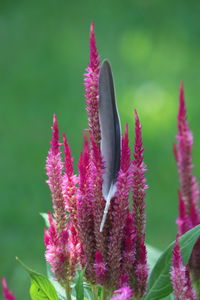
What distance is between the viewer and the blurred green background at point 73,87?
488 cm

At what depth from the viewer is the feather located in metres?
1.25

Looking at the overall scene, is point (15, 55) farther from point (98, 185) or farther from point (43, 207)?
point (98, 185)

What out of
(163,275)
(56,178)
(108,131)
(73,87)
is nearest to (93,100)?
(108,131)

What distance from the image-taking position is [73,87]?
6094 millimetres

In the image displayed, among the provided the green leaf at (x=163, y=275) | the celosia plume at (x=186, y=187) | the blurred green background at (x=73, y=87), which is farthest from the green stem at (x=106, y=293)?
the blurred green background at (x=73, y=87)

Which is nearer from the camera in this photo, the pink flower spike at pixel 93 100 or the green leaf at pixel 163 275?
the pink flower spike at pixel 93 100

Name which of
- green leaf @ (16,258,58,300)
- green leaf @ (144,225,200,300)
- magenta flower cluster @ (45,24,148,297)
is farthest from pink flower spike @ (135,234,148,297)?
green leaf @ (16,258,58,300)

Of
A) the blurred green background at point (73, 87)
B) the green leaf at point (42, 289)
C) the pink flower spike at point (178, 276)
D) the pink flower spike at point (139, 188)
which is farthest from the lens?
the blurred green background at point (73, 87)

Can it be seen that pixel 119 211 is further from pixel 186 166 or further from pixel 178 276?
pixel 186 166

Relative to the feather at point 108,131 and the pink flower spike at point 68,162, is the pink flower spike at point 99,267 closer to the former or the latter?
the feather at point 108,131

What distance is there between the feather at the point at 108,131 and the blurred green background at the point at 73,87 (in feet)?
9.62

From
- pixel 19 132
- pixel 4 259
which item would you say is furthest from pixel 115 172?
pixel 19 132

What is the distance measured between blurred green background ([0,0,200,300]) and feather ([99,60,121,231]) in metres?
2.93

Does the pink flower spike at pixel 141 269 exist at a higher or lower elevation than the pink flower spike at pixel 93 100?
lower
